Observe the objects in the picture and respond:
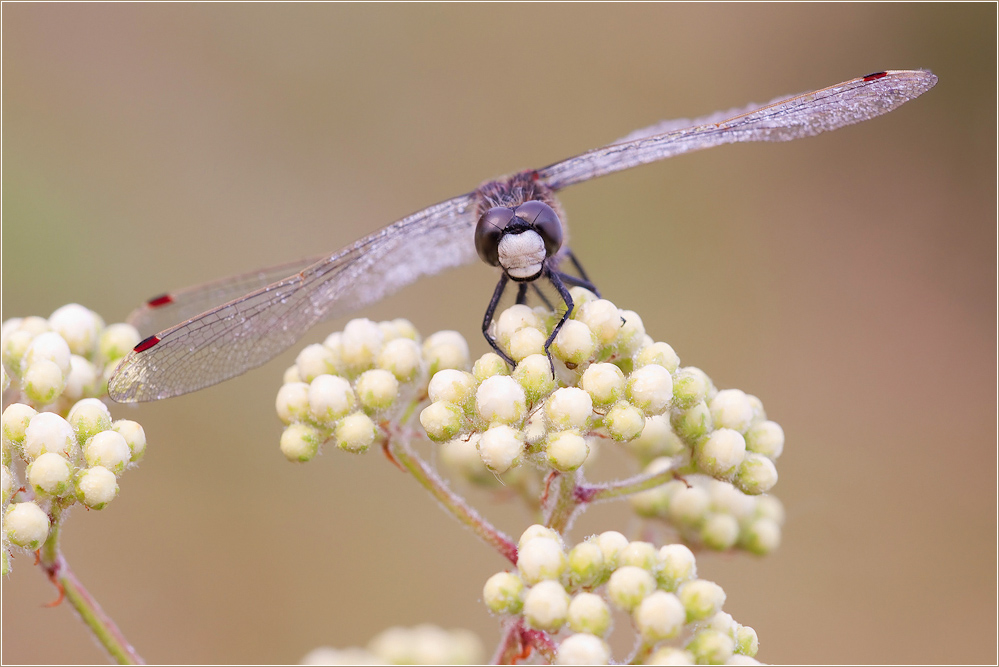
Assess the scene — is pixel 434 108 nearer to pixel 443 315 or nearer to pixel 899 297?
pixel 443 315

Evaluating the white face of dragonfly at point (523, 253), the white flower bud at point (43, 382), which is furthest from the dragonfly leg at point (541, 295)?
the white flower bud at point (43, 382)

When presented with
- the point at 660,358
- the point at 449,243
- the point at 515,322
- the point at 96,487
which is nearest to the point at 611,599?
the point at 660,358

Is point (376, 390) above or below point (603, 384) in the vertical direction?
below

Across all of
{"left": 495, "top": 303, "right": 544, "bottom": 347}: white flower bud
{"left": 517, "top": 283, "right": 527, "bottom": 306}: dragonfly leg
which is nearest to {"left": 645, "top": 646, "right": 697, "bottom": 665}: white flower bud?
{"left": 495, "top": 303, "right": 544, "bottom": 347}: white flower bud

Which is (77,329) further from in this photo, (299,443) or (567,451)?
(567,451)

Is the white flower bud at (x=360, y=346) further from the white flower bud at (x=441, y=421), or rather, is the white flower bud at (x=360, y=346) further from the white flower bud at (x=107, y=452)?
the white flower bud at (x=107, y=452)

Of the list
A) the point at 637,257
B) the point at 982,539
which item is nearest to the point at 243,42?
the point at 637,257
